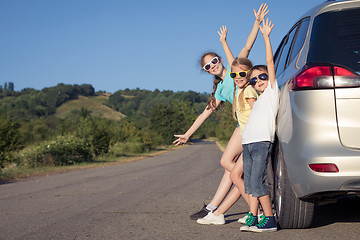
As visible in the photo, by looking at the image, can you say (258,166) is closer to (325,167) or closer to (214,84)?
(325,167)

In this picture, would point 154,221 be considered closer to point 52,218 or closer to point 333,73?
point 52,218

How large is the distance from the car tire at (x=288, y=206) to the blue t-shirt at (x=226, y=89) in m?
0.97

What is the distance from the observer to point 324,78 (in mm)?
3105

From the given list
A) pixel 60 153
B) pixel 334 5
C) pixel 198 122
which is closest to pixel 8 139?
pixel 60 153

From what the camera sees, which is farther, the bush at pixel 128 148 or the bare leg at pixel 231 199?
the bush at pixel 128 148

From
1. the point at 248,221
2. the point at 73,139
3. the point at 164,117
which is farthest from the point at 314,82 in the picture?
the point at 164,117

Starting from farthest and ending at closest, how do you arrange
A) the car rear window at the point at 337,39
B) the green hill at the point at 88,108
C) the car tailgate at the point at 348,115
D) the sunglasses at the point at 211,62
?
1. the green hill at the point at 88,108
2. the sunglasses at the point at 211,62
3. the car rear window at the point at 337,39
4. the car tailgate at the point at 348,115

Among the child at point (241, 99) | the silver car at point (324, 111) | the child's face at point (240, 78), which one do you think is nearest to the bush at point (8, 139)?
the child at point (241, 99)

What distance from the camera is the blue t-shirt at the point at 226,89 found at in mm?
4582

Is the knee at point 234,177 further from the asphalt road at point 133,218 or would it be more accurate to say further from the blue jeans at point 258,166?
the asphalt road at point 133,218

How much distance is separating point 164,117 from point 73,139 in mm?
53012

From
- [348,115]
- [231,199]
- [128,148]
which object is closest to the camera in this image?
[348,115]

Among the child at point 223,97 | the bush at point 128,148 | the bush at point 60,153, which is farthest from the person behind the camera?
the bush at point 128,148

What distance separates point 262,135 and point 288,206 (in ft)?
2.18
